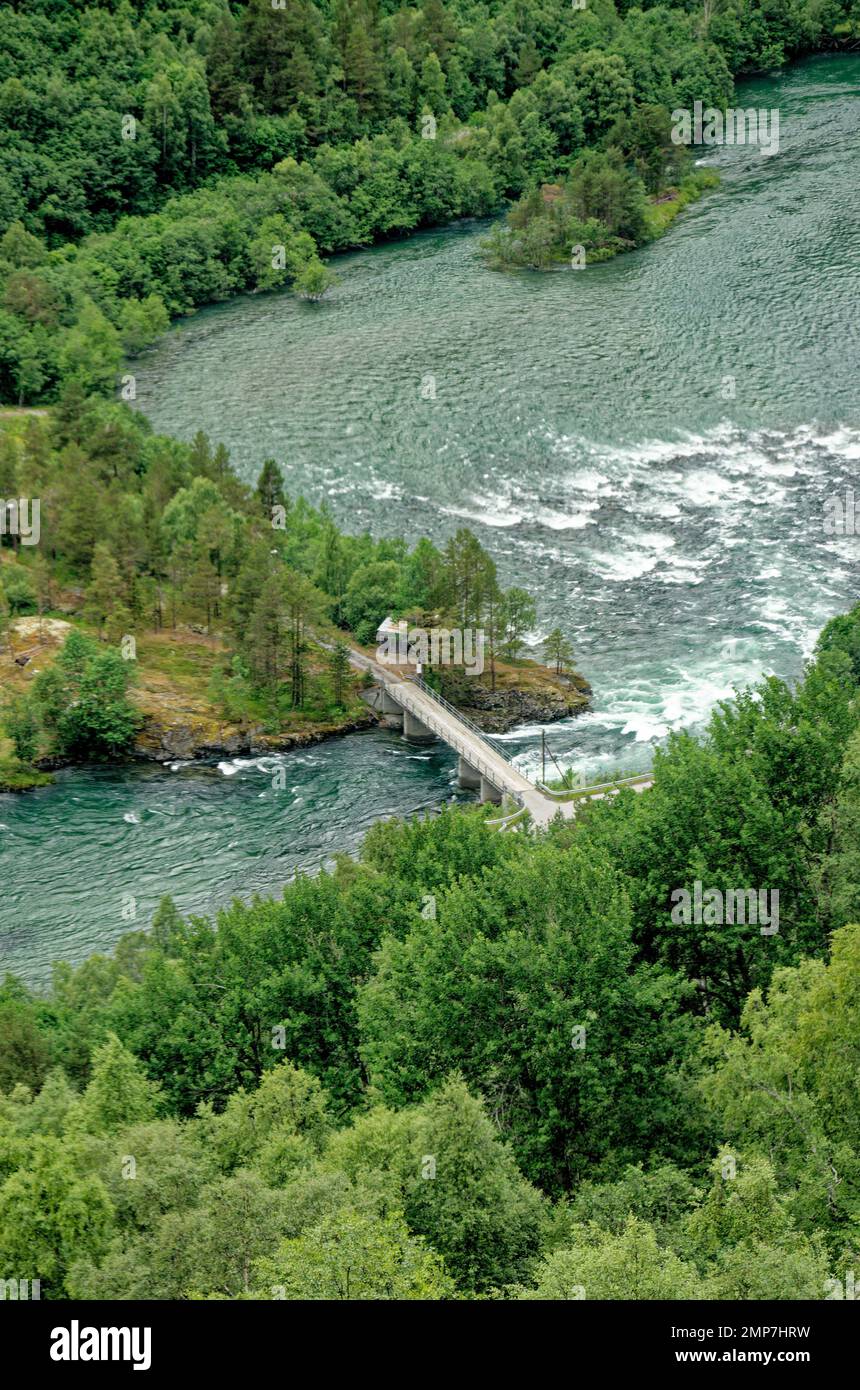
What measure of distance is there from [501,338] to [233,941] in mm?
101939

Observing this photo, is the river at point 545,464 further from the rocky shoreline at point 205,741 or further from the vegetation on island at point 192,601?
the vegetation on island at point 192,601

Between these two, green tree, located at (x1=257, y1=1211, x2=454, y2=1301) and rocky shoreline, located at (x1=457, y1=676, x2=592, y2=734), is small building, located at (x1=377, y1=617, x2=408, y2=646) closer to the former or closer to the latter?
rocky shoreline, located at (x1=457, y1=676, x2=592, y2=734)

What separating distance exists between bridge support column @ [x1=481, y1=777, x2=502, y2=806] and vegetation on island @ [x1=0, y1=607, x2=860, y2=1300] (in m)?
19.8

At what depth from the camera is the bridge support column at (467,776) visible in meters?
118

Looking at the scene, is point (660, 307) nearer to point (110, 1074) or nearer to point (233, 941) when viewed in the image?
point (233, 941)

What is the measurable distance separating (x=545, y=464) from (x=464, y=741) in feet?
135

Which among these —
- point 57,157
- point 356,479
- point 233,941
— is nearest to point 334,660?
point 356,479

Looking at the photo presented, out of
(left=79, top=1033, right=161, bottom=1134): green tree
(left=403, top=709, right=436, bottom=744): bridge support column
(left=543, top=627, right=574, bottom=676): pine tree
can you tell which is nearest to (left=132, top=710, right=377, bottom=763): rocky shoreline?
(left=403, top=709, right=436, bottom=744): bridge support column

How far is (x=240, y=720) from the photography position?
124938 mm

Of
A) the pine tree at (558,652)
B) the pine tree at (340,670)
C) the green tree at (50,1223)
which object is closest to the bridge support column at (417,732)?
the pine tree at (340,670)

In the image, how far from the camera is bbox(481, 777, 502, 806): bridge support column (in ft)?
376

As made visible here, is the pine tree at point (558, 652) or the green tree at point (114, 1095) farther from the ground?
the pine tree at point (558, 652)

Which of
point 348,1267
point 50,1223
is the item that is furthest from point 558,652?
point 348,1267

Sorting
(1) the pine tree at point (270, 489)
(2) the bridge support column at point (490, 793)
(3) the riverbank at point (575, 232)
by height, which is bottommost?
(2) the bridge support column at point (490, 793)
